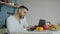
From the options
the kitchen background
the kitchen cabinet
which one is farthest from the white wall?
the kitchen cabinet

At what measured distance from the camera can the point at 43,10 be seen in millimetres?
4980

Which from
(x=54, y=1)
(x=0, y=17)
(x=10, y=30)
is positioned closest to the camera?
(x=10, y=30)

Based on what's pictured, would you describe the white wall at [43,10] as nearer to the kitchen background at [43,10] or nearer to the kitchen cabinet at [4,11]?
the kitchen background at [43,10]

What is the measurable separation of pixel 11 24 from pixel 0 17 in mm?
1032

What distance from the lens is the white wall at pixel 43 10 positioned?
4957 mm

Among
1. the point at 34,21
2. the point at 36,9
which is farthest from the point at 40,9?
the point at 34,21

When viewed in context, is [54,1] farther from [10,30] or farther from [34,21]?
[10,30]

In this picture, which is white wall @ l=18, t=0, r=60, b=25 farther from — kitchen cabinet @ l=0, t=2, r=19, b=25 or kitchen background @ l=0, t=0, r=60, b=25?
kitchen cabinet @ l=0, t=2, r=19, b=25

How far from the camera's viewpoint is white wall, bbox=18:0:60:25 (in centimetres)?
496

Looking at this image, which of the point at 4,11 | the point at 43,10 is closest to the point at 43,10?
the point at 43,10

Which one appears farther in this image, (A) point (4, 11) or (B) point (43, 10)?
(B) point (43, 10)

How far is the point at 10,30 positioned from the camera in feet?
8.01

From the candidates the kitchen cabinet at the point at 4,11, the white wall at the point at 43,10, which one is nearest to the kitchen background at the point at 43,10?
the white wall at the point at 43,10

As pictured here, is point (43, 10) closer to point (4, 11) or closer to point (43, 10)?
point (43, 10)
